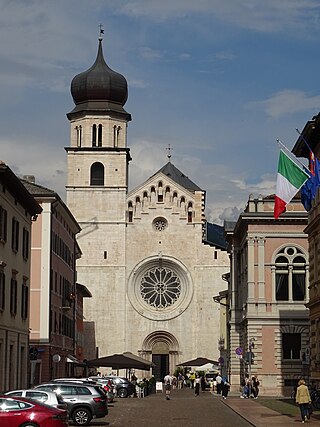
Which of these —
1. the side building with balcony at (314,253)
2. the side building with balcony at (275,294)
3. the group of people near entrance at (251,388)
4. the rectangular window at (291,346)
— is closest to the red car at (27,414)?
the side building with balcony at (314,253)

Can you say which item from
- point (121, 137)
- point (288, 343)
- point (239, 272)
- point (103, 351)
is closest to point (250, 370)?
point (288, 343)

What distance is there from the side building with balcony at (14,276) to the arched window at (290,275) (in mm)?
18634

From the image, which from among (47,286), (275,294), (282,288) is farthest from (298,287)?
(47,286)

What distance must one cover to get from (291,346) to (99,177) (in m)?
38.0

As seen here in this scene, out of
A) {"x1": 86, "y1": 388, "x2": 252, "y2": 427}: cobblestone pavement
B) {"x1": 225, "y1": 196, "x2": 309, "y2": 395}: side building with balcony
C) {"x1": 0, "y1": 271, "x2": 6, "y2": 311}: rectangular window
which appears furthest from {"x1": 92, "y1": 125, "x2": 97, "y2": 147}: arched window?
{"x1": 0, "y1": 271, "x2": 6, "y2": 311}: rectangular window

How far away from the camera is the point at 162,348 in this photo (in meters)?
92.8

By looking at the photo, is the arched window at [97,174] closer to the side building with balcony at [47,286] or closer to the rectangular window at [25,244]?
the side building with balcony at [47,286]

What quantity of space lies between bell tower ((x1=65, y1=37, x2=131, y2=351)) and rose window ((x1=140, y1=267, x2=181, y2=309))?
2906 mm

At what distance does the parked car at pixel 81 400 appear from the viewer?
32.9 m

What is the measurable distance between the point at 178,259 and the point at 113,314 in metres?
7.91

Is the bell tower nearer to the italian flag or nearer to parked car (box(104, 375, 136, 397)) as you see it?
parked car (box(104, 375, 136, 397))

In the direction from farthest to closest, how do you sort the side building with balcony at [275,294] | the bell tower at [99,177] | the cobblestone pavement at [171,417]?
the bell tower at [99,177], the side building with balcony at [275,294], the cobblestone pavement at [171,417]

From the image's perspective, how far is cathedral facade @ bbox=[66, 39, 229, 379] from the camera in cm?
9112

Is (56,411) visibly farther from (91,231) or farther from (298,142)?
(91,231)
